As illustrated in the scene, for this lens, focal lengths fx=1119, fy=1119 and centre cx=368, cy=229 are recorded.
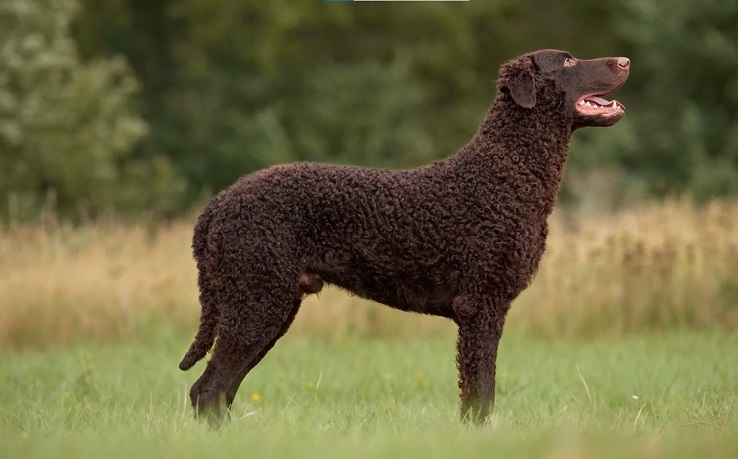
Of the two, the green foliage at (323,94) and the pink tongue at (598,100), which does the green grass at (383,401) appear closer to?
the pink tongue at (598,100)

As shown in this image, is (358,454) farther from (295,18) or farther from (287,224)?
(295,18)

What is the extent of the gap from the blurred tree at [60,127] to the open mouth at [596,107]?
1343cm

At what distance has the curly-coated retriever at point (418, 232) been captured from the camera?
5836mm

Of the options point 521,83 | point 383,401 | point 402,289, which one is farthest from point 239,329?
point 521,83

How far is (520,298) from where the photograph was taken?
10.4 meters

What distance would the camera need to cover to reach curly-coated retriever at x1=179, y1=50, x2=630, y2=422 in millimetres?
5836

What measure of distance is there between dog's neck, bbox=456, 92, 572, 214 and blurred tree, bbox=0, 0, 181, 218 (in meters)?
13.2

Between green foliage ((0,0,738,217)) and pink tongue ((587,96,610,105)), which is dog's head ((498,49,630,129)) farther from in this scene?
green foliage ((0,0,738,217))

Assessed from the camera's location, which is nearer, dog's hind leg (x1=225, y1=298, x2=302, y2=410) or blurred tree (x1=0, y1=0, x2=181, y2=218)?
dog's hind leg (x1=225, y1=298, x2=302, y2=410)

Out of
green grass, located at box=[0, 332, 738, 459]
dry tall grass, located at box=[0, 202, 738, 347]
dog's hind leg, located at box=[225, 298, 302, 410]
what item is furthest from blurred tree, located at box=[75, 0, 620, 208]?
dog's hind leg, located at box=[225, 298, 302, 410]

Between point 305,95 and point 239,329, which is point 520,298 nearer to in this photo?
point 239,329

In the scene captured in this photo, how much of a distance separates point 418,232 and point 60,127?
15.2 metres

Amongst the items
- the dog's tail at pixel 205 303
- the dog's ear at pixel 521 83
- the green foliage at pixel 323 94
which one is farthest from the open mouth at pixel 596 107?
the green foliage at pixel 323 94

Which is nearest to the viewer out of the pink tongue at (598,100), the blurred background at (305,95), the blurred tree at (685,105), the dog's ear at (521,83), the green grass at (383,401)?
the green grass at (383,401)
